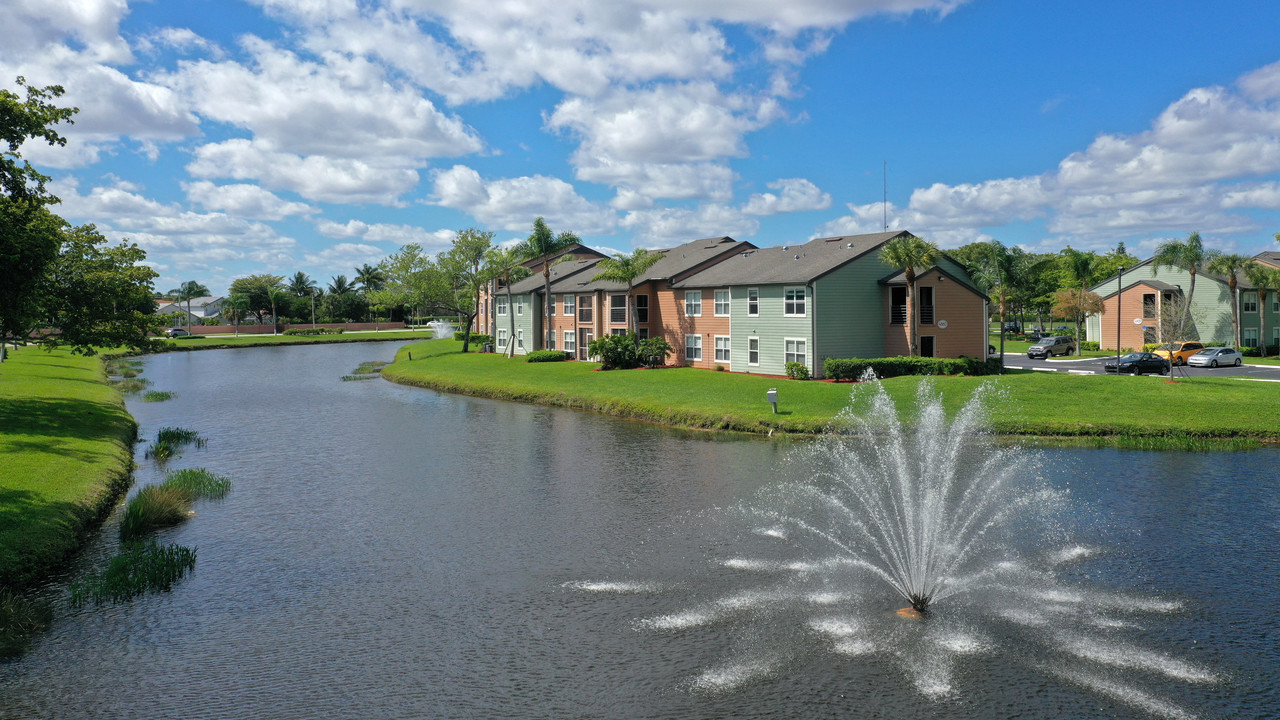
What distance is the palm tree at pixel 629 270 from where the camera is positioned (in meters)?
63.4

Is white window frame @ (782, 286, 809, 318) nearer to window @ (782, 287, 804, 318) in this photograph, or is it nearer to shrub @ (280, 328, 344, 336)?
window @ (782, 287, 804, 318)

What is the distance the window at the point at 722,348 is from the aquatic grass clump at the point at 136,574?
43.6 m

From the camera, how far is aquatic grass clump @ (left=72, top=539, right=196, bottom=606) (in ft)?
56.2

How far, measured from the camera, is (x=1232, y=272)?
71000 mm

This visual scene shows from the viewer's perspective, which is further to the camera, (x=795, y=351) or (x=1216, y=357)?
(x=1216, y=357)

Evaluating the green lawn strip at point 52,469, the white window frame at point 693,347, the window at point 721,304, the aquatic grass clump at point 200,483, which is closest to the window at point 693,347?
the white window frame at point 693,347

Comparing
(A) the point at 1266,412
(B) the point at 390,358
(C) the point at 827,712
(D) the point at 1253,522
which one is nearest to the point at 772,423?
(D) the point at 1253,522

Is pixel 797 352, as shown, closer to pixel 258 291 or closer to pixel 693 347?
pixel 693 347

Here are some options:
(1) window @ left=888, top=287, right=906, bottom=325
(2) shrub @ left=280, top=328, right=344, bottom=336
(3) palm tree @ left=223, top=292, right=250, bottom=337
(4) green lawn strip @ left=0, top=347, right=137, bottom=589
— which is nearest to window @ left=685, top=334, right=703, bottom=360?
(1) window @ left=888, top=287, right=906, bottom=325

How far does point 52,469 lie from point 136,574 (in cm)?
898

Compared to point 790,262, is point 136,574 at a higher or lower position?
lower

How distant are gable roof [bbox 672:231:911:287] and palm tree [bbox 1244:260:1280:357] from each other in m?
41.5

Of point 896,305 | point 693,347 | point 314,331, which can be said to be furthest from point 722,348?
point 314,331

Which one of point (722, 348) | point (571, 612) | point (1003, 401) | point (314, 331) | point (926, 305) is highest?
point (314, 331)
